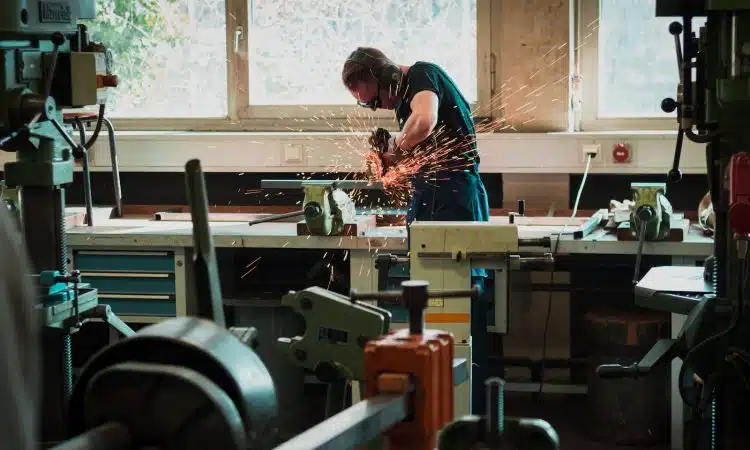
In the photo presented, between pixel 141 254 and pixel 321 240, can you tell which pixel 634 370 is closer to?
pixel 321 240

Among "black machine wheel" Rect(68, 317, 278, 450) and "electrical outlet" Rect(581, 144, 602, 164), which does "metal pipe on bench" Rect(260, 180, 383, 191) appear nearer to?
"electrical outlet" Rect(581, 144, 602, 164)

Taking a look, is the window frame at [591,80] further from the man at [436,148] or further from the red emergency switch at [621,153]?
the man at [436,148]

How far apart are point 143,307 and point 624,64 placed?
2.23m

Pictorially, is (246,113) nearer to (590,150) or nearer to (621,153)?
(590,150)

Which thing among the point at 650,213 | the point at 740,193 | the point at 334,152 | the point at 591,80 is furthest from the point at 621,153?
the point at 740,193

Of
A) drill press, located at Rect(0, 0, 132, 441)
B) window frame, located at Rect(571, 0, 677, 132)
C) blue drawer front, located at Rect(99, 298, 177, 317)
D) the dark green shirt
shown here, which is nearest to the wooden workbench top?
blue drawer front, located at Rect(99, 298, 177, 317)

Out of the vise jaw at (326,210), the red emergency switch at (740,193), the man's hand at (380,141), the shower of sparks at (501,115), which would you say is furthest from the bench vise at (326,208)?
the red emergency switch at (740,193)

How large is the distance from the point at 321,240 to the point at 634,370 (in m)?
1.91

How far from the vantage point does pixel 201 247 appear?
1502mm

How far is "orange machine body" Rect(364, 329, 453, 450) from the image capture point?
1.66 meters

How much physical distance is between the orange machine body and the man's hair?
2494mm

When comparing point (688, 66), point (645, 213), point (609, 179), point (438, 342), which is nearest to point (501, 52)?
point (609, 179)

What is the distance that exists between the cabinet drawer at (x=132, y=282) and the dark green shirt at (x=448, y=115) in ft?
3.63

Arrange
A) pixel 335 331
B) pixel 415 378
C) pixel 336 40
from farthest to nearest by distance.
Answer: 1. pixel 336 40
2. pixel 335 331
3. pixel 415 378
